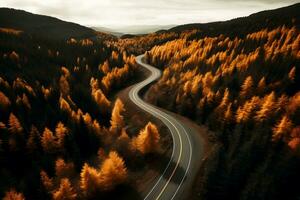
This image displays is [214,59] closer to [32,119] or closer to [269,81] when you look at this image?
[269,81]

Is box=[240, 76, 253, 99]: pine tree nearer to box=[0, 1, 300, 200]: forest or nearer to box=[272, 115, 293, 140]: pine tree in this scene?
box=[0, 1, 300, 200]: forest

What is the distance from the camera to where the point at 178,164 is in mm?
51812

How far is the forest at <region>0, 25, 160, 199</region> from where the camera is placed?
4541cm

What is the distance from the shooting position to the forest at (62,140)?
45406 mm

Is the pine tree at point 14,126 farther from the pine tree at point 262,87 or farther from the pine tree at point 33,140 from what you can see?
the pine tree at point 262,87

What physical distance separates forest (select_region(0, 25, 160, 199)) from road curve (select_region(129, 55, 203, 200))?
6.41m

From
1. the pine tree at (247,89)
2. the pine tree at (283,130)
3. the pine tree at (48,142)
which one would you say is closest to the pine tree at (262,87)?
the pine tree at (247,89)

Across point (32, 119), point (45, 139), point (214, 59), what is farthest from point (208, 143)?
point (214, 59)

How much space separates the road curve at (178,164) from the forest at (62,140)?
21.0 ft

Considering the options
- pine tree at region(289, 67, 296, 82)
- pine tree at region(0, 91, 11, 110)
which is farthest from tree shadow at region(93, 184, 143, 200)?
pine tree at region(289, 67, 296, 82)

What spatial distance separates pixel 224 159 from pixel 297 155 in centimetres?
1171

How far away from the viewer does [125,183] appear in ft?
153

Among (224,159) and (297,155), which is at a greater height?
(297,155)

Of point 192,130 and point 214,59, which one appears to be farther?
point 214,59
